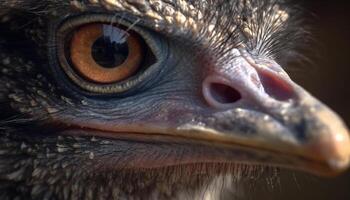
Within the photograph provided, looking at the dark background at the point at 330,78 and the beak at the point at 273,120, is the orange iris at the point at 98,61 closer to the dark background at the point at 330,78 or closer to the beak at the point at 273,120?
the beak at the point at 273,120

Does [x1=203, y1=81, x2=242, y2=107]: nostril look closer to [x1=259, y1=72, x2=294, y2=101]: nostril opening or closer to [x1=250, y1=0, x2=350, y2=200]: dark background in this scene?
[x1=259, y1=72, x2=294, y2=101]: nostril opening

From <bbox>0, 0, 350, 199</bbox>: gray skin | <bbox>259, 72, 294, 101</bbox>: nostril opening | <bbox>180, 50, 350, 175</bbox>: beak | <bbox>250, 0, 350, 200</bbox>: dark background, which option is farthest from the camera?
<bbox>250, 0, 350, 200</bbox>: dark background

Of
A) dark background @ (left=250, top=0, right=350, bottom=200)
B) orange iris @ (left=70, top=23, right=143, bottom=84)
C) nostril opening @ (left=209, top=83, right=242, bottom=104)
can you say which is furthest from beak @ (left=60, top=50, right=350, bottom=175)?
dark background @ (left=250, top=0, right=350, bottom=200)

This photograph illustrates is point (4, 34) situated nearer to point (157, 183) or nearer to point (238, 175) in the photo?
point (157, 183)

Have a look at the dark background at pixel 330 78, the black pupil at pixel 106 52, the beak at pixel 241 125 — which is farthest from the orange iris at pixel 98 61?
the dark background at pixel 330 78

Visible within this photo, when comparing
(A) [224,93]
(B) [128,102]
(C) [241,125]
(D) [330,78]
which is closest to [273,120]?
(C) [241,125]

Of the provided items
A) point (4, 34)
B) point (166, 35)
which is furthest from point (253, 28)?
point (4, 34)

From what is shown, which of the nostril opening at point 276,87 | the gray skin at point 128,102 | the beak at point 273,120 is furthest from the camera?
the gray skin at point 128,102
